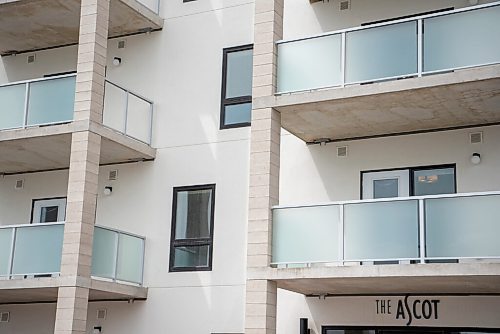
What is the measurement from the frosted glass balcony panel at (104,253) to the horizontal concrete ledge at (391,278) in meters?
3.51

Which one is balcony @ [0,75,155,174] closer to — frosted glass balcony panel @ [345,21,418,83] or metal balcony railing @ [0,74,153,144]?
metal balcony railing @ [0,74,153,144]

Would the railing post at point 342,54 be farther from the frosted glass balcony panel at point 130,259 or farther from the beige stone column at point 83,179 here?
the frosted glass balcony panel at point 130,259

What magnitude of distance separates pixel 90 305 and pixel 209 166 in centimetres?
395

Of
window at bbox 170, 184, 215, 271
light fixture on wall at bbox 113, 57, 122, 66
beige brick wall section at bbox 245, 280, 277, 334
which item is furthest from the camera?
light fixture on wall at bbox 113, 57, 122, 66

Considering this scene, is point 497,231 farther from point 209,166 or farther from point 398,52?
point 209,166

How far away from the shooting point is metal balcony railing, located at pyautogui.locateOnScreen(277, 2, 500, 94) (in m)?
13.4

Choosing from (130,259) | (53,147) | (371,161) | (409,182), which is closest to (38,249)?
(130,259)

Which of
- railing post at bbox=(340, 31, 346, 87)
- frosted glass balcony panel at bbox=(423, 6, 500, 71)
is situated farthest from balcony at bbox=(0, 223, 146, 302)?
frosted glass balcony panel at bbox=(423, 6, 500, 71)

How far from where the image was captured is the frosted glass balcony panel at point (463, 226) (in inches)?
496

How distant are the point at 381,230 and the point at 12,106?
836 cm

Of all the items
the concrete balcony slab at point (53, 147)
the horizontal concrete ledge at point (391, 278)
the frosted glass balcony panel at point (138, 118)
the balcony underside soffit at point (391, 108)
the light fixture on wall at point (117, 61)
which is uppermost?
the light fixture on wall at point (117, 61)

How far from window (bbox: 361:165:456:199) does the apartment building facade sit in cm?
3

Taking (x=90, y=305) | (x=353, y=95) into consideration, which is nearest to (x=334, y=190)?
(x=353, y=95)

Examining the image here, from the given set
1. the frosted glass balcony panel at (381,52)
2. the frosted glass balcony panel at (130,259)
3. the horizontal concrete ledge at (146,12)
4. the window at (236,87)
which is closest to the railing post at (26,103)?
the horizontal concrete ledge at (146,12)
